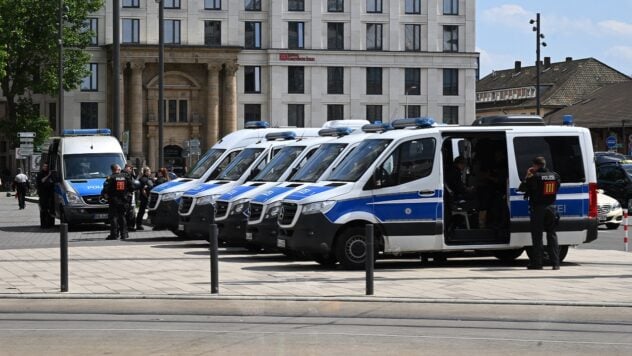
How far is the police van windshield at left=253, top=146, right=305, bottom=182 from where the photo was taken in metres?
23.5

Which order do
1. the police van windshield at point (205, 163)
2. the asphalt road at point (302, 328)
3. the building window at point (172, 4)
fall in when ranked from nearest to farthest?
the asphalt road at point (302, 328)
the police van windshield at point (205, 163)
the building window at point (172, 4)

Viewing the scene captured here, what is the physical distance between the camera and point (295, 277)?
17.9 meters

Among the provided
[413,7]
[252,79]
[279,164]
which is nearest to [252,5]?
[252,79]

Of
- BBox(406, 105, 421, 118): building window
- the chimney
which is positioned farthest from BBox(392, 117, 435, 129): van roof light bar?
the chimney

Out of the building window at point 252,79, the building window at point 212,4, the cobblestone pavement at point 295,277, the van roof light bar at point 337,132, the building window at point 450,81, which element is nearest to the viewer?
the cobblestone pavement at point 295,277

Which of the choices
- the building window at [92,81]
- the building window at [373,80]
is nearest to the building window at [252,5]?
the building window at [373,80]

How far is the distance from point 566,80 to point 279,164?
362 feet

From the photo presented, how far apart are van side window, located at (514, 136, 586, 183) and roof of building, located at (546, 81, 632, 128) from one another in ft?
236

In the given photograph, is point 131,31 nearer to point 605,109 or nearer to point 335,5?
point 335,5

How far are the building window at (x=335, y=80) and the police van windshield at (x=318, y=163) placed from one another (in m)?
77.4

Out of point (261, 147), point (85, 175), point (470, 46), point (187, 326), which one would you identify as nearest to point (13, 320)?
point (187, 326)

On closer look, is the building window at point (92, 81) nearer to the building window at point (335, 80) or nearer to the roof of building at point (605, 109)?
the building window at point (335, 80)

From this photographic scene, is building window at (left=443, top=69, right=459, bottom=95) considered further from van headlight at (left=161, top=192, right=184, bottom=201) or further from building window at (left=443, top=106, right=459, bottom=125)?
van headlight at (left=161, top=192, right=184, bottom=201)

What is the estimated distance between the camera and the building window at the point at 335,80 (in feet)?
324
